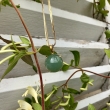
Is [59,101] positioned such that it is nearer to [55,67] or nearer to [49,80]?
[49,80]

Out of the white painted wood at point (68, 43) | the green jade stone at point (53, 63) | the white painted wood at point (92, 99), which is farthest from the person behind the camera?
the white painted wood at point (92, 99)

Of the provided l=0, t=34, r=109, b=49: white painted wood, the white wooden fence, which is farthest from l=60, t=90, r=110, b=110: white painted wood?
l=0, t=34, r=109, b=49: white painted wood

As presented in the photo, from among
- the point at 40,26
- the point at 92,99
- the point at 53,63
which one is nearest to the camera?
the point at 53,63

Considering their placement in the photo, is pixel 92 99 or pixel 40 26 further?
pixel 92 99

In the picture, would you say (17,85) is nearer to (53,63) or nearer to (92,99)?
(53,63)

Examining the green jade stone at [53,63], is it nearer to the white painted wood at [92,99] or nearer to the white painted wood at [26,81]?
the white painted wood at [26,81]

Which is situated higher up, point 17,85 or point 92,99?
point 17,85

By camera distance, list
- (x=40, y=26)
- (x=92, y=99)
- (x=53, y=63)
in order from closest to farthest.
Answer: (x=53, y=63), (x=40, y=26), (x=92, y=99)

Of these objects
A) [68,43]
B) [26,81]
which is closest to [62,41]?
[68,43]

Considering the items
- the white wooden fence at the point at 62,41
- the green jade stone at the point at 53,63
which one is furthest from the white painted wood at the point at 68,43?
the green jade stone at the point at 53,63
